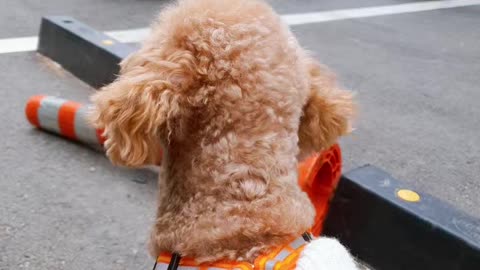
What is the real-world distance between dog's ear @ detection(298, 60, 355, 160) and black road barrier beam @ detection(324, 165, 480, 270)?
117 cm

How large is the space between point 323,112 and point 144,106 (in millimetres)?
590

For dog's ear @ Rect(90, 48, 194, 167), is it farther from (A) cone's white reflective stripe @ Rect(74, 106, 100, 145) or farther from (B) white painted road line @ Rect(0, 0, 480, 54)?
(B) white painted road line @ Rect(0, 0, 480, 54)

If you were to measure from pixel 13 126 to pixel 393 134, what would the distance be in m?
2.89

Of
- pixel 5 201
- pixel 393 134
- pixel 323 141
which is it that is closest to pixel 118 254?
pixel 5 201

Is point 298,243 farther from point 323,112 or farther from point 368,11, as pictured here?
point 368,11

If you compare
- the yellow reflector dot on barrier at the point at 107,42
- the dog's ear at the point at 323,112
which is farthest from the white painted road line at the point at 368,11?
the dog's ear at the point at 323,112

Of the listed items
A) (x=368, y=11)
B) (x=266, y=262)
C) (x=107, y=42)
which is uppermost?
(x=266, y=262)

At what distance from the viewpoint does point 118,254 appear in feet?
10.2

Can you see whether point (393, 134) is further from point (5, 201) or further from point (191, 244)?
point (191, 244)

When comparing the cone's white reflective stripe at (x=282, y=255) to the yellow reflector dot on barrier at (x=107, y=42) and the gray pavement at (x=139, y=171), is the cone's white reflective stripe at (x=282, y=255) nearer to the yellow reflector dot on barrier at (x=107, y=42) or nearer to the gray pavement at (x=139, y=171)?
the gray pavement at (x=139, y=171)

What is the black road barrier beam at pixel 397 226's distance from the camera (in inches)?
110

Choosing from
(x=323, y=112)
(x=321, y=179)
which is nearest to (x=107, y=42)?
(x=321, y=179)

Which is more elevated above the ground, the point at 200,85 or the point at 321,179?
the point at 200,85

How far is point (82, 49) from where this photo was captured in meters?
5.12
